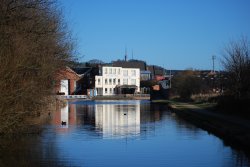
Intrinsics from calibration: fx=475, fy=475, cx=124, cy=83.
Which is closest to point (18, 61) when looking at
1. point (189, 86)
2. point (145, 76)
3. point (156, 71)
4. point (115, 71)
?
point (189, 86)

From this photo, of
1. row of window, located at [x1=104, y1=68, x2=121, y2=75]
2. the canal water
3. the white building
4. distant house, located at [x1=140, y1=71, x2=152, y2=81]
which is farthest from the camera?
distant house, located at [x1=140, y1=71, x2=152, y2=81]

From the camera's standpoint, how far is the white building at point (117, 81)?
13400 centimetres

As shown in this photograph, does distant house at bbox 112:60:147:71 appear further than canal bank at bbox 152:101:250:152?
Yes

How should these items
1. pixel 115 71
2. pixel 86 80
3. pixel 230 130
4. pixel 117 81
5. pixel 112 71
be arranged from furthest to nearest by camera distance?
pixel 117 81
pixel 115 71
pixel 112 71
pixel 86 80
pixel 230 130

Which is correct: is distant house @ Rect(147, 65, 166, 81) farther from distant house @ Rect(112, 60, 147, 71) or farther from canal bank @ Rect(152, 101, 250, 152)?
canal bank @ Rect(152, 101, 250, 152)

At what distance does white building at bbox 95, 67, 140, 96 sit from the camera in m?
134

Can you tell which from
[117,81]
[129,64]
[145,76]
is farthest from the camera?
[145,76]

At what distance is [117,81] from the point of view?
137625 millimetres

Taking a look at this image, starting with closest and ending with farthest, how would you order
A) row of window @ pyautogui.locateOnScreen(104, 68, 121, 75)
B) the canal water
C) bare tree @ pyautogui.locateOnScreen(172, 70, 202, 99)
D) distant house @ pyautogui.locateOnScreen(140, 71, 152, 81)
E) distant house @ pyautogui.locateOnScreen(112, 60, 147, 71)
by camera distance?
1. the canal water
2. bare tree @ pyautogui.locateOnScreen(172, 70, 202, 99)
3. row of window @ pyautogui.locateOnScreen(104, 68, 121, 75)
4. distant house @ pyautogui.locateOnScreen(112, 60, 147, 71)
5. distant house @ pyautogui.locateOnScreen(140, 71, 152, 81)

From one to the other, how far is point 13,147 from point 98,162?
5593 mm

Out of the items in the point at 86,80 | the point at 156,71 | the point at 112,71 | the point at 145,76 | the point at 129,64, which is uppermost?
the point at 129,64

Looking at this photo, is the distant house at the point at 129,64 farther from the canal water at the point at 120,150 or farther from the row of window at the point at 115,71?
the canal water at the point at 120,150

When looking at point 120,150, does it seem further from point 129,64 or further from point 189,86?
point 129,64

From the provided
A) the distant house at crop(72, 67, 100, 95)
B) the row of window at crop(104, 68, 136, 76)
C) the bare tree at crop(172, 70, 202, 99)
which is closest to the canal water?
the bare tree at crop(172, 70, 202, 99)
